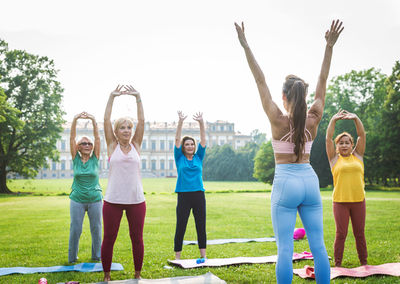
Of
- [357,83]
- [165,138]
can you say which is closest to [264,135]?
[165,138]

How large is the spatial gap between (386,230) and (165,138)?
278ft

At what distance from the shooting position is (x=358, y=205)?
510 cm

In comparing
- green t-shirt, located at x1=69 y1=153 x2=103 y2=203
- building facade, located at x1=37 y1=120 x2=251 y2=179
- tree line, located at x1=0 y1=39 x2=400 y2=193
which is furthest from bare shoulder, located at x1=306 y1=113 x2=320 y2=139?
building facade, located at x1=37 y1=120 x2=251 y2=179

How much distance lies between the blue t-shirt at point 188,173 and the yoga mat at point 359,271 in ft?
5.83

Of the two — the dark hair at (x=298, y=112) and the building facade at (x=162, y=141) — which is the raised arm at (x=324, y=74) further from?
the building facade at (x=162, y=141)

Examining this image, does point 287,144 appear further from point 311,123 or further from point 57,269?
point 57,269

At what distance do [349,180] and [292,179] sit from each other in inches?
101

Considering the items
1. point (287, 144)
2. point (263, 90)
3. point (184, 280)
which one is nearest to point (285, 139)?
point (287, 144)

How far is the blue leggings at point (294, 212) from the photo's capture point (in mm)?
2896

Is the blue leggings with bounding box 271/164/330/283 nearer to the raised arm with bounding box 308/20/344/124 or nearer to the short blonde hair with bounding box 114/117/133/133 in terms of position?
the raised arm with bounding box 308/20/344/124

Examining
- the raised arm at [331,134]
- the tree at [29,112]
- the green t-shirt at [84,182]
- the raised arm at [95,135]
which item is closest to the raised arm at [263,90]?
the raised arm at [331,134]

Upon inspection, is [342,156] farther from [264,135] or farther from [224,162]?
[264,135]

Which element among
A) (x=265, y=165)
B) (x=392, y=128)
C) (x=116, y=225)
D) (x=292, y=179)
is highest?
(x=392, y=128)

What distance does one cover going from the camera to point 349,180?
5.14 m
